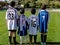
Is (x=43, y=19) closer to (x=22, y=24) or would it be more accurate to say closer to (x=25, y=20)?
(x=25, y=20)

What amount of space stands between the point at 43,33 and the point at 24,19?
1.09 metres

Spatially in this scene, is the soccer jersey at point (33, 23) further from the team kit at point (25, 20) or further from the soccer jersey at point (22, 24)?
the soccer jersey at point (22, 24)

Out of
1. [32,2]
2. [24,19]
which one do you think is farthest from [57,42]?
[32,2]

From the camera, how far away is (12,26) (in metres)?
11.3

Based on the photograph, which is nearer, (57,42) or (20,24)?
(20,24)

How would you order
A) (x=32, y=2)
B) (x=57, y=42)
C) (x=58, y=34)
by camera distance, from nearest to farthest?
(x=57, y=42)
(x=58, y=34)
(x=32, y=2)

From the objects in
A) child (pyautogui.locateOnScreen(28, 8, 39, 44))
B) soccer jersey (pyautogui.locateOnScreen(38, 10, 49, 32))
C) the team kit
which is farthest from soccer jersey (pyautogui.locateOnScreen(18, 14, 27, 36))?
soccer jersey (pyautogui.locateOnScreen(38, 10, 49, 32))

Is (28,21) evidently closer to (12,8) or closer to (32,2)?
(12,8)

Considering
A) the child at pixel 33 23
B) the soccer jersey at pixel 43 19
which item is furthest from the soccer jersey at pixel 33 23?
the soccer jersey at pixel 43 19

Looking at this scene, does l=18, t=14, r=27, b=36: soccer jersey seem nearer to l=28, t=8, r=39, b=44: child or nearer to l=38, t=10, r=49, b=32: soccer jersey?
l=28, t=8, r=39, b=44: child

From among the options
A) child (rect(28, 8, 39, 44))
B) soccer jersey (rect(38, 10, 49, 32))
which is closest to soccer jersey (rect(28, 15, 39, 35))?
child (rect(28, 8, 39, 44))

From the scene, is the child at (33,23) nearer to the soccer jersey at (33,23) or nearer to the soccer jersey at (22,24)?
the soccer jersey at (33,23)

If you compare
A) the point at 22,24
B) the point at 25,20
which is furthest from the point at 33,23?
the point at 22,24

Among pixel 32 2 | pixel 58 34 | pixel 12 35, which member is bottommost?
pixel 32 2
